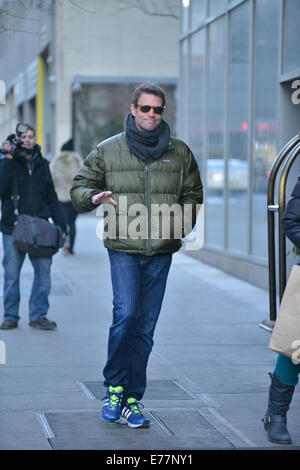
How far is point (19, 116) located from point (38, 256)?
36.6 m

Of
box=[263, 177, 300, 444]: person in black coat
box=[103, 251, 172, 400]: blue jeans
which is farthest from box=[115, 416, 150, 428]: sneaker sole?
box=[263, 177, 300, 444]: person in black coat

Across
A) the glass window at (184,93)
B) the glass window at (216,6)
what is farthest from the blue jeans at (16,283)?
the glass window at (184,93)

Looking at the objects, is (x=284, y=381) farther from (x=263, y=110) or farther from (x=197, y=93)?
(x=197, y=93)

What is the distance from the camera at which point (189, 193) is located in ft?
18.4

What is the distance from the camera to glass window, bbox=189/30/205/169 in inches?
603

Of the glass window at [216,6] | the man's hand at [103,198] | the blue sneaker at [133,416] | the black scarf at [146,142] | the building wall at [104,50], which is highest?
the building wall at [104,50]

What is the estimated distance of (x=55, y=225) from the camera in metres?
8.97

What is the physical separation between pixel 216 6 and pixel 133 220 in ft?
31.1

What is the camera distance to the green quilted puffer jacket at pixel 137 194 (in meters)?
5.39

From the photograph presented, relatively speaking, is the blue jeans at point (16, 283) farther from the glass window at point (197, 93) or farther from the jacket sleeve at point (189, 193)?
the glass window at point (197, 93)

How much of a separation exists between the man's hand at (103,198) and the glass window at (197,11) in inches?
403
